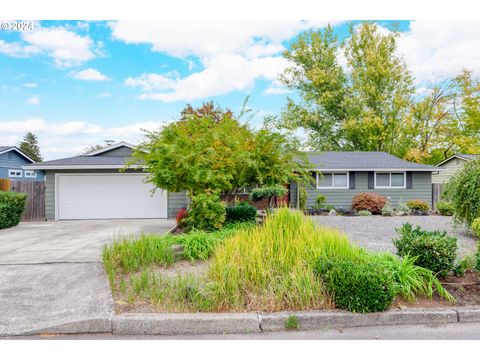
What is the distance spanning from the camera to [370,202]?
48.9ft

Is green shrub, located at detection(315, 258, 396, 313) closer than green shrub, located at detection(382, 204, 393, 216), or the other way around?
green shrub, located at detection(315, 258, 396, 313)

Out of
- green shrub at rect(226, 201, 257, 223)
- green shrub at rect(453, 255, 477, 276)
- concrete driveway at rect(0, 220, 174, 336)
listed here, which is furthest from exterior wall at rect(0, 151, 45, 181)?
green shrub at rect(453, 255, 477, 276)

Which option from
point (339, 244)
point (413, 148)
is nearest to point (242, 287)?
point (339, 244)

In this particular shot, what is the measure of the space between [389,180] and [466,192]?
352 inches

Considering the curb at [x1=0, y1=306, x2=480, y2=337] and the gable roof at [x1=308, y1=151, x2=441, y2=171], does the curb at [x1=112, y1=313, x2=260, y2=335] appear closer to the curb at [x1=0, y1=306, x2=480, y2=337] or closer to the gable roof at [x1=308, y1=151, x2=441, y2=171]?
the curb at [x1=0, y1=306, x2=480, y2=337]

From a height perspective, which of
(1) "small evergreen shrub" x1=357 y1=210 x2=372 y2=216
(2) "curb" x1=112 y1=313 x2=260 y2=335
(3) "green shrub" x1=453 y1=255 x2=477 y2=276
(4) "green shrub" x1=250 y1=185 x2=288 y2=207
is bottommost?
(2) "curb" x1=112 y1=313 x2=260 y2=335

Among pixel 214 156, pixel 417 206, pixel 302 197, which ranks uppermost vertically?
pixel 214 156

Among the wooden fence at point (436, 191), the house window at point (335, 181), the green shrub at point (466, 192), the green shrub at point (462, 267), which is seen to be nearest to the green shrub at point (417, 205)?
the wooden fence at point (436, 191)

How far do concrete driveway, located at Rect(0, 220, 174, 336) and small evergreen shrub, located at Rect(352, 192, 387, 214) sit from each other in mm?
12115

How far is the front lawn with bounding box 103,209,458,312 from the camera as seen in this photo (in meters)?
3.59

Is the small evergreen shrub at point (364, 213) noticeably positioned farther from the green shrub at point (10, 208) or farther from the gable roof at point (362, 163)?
the green shrub at point (10, 208)

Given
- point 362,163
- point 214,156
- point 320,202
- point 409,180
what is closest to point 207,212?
point 214,156

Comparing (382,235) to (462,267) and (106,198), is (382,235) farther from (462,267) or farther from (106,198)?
(106,198)
